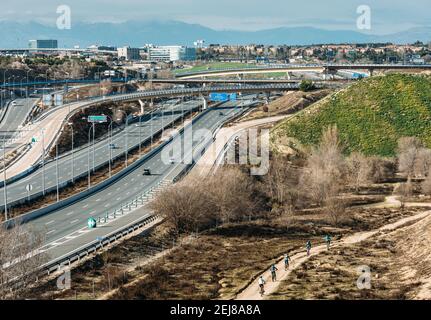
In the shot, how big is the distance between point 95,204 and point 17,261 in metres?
26.2

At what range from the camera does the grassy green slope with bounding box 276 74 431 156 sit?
10050 cm

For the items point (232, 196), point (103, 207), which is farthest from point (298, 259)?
point (103, 207)

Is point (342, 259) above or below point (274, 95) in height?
below

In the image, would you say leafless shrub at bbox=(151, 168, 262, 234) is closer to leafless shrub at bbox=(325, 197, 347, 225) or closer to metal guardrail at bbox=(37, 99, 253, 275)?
metal guardrail at bbox=(37, 99, 253, 275)

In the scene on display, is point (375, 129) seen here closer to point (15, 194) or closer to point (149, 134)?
point (149, 134)

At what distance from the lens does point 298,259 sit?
48.9 meters

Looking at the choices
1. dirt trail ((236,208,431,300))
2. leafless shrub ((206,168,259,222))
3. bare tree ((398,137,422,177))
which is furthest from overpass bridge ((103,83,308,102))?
dirt trail ((236,208,431,300))

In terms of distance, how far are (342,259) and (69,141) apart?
56239mm

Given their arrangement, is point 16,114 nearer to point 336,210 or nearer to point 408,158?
point 408,158

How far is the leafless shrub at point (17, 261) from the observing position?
33.6 m

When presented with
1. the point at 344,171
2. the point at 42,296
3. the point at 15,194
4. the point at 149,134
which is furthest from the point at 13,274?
the point at 149,134

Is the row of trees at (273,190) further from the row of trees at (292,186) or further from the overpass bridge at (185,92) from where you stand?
the overpass bridge at (185,92)

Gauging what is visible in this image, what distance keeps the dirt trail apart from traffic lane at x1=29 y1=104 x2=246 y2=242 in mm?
15518

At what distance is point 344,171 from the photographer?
8519 centimetres
